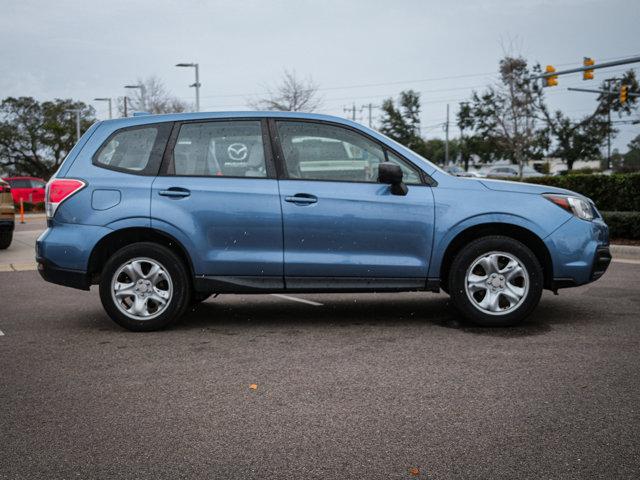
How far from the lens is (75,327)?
21.5 ft

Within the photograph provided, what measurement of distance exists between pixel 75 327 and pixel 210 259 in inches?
57.3

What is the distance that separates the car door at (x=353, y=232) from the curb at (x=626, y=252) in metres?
7.54

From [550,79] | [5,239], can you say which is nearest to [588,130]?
[550,79]

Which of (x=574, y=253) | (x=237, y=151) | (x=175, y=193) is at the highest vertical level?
(x=237, y=151)

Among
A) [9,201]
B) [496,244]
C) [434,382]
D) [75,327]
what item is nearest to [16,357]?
[75,327]

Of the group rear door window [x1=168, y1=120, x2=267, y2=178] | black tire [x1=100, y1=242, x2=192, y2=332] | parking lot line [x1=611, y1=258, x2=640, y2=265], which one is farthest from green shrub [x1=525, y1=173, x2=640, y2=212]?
black tire [x1=100, y1=242, x2=192, y2=332]

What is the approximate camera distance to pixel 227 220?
6125 mm

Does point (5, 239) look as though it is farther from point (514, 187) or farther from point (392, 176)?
point (514, 187)

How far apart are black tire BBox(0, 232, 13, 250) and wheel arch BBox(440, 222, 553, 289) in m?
10.3

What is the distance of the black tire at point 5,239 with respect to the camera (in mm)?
13923

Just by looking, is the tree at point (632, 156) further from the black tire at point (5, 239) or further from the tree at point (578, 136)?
the black tire at point (5, 239)

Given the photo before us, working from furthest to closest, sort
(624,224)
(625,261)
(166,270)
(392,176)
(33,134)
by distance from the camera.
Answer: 1. (33,134)
2. (624,224)
3. (625,261)
4. (166,270)
5. (392,176)

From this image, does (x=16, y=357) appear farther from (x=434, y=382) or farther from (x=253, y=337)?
(x=434, y=382)

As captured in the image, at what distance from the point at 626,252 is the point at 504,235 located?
23.6 ft
